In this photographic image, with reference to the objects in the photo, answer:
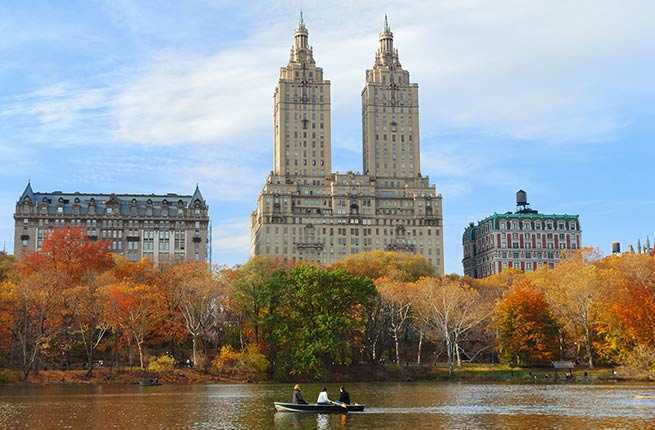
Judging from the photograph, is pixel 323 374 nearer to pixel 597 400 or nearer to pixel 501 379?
pixel 501 379

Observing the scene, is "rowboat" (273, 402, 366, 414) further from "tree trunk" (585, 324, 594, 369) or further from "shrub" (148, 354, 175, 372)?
"tree trunk" (585, 324, 594, 369)

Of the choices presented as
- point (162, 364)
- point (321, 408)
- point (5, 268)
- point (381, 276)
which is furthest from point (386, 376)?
point (5, 268)

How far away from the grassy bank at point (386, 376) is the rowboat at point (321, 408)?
48554mm

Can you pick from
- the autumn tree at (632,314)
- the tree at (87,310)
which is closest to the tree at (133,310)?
the tree at (87,310)

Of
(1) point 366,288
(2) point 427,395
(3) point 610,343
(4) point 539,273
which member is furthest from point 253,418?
(4) point 539,273

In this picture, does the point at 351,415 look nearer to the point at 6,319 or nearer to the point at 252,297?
the point at 252,297

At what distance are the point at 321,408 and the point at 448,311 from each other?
59.3m

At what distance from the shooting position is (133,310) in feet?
383

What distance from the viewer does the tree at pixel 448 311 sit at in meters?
124

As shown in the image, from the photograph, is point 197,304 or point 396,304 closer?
point 197,304

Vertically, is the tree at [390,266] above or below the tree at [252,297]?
above

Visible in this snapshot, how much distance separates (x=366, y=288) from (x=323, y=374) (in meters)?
13.0

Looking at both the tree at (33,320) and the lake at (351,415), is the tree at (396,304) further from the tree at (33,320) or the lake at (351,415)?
the tree at (33,320)

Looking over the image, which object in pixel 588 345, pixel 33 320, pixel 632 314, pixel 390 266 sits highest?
pixel 390 266
